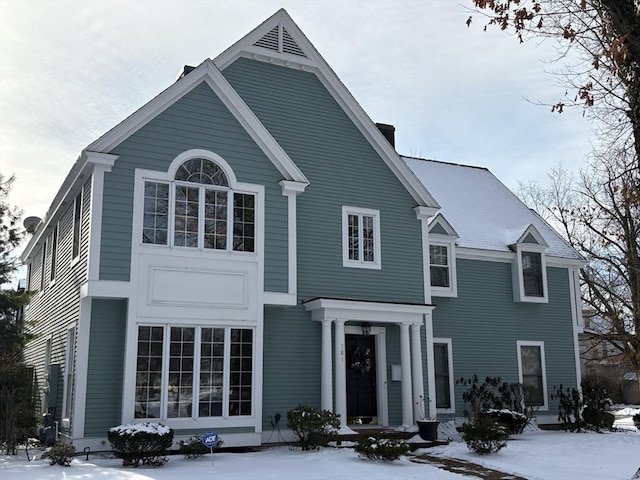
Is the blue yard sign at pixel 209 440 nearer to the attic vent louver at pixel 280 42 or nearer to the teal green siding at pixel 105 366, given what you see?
the teal green siding at pixel 105 366

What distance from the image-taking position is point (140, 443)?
11703 mm

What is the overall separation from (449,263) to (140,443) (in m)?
10.9

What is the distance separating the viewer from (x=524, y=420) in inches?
682

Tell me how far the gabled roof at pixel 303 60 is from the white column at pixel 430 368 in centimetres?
318

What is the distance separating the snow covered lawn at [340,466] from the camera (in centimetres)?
1062

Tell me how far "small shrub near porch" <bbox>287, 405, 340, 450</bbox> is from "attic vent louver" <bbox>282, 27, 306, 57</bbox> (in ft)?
30.2

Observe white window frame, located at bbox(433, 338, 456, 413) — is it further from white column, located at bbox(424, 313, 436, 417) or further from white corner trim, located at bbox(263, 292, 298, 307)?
white corner trim, located at bbox(263, 292, 298, 307)

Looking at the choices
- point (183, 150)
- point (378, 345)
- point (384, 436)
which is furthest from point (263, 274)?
point (384, 436)

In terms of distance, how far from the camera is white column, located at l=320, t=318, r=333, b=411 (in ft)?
50.1

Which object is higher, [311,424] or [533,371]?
[533,371]

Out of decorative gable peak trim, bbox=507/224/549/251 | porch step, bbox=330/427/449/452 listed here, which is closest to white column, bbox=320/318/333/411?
porch step, bbox=330/427/449/452

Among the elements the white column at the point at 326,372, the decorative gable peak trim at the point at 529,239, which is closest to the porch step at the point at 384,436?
the white column at the point at 326,372

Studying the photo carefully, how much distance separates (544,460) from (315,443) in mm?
4608

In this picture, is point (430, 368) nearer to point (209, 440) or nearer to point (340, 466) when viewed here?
point (340, 466)
